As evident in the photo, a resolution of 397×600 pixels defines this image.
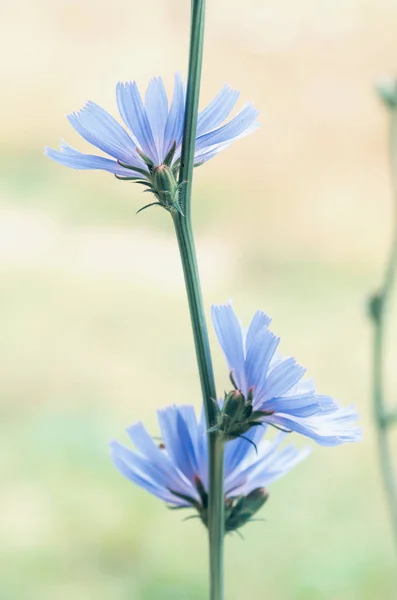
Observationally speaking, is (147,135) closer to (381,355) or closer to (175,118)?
(175,118)

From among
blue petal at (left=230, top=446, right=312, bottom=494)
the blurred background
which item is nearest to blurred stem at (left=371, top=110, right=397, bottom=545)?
blue petal at (left=230, top=446, right=312, bottom=494)

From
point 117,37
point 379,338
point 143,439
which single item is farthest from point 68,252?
point 143,439

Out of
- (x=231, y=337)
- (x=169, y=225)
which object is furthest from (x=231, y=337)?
(x=169, y=225)

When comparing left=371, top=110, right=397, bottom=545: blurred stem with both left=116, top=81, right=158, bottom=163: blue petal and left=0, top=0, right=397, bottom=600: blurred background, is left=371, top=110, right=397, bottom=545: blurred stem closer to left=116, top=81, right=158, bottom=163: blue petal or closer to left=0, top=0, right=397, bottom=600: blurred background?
left=116, top=81, right=158, bottom=163: blue petal

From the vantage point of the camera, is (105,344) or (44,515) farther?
(105,344)

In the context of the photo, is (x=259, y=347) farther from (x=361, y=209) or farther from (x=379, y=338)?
(x=361, y=209)

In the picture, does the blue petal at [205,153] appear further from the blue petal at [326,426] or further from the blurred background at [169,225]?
the blurred background at [169,225]

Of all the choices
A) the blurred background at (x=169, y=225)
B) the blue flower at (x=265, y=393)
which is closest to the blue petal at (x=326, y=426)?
the blue flower at (x=265, y=393)
